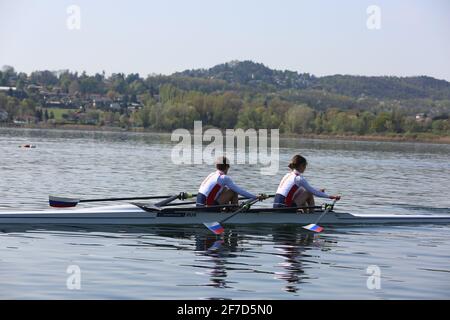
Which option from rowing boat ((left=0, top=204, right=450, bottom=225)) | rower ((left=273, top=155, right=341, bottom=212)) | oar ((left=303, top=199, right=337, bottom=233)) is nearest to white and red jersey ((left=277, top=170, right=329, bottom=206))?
rower ((left=273, top=155, right=341, bottom=212))

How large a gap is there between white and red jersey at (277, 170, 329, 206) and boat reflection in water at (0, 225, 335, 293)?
2.49ft

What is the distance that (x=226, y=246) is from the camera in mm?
16875

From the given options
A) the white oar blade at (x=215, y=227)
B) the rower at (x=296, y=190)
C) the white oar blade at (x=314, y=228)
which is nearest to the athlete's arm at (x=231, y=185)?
the white oar blade at (x=215, y=227)

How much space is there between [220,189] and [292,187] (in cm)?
170

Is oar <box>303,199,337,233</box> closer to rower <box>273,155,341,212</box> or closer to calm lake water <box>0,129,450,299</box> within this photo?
calm lake water <box>0,129,450,299</box>

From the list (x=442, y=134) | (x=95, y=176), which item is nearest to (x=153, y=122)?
(x=442, y=134)

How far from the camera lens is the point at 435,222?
851 inches

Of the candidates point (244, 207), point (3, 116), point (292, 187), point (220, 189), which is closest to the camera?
point (220, 189)

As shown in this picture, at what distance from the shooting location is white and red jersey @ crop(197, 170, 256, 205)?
18.4 meters

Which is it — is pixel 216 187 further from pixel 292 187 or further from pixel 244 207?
pixel 292 187

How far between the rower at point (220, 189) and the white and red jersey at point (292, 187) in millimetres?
792

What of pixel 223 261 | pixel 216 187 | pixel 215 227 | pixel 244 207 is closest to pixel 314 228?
pixel 244 207
